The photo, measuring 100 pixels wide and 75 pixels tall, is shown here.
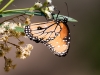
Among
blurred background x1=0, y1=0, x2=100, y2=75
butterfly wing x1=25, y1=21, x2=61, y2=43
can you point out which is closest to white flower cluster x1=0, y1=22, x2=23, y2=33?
butterfly wing x1=25, y1=21, x2=61, y2=43

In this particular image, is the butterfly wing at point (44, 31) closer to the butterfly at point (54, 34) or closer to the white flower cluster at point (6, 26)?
the butterfly at point (54, 34)

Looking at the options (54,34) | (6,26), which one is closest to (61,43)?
(54,34)

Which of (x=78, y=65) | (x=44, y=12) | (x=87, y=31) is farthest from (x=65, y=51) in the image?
(x=87, y=31)

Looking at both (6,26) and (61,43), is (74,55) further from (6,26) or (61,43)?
(6,26)

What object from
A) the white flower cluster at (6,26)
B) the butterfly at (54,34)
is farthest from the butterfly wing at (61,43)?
the white flower cluster at (6,26)

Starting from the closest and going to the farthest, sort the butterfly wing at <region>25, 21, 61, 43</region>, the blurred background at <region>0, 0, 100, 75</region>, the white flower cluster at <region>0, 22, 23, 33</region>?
the white flower cluster at <region>0, 22, 23, 33</region> → the butterfly wing at <region>25, 21, 61, 43</region> → the blurred background at <region>0, 0, 100, 75</region>

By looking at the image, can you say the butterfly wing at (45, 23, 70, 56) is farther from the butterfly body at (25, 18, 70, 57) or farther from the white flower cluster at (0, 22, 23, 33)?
the white flower cluster at (0, 22, 23, 33)

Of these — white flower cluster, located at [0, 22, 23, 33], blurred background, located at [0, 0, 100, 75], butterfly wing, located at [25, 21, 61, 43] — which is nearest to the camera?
Result: white flower cluster, located at [0, 22, 23, 33]
